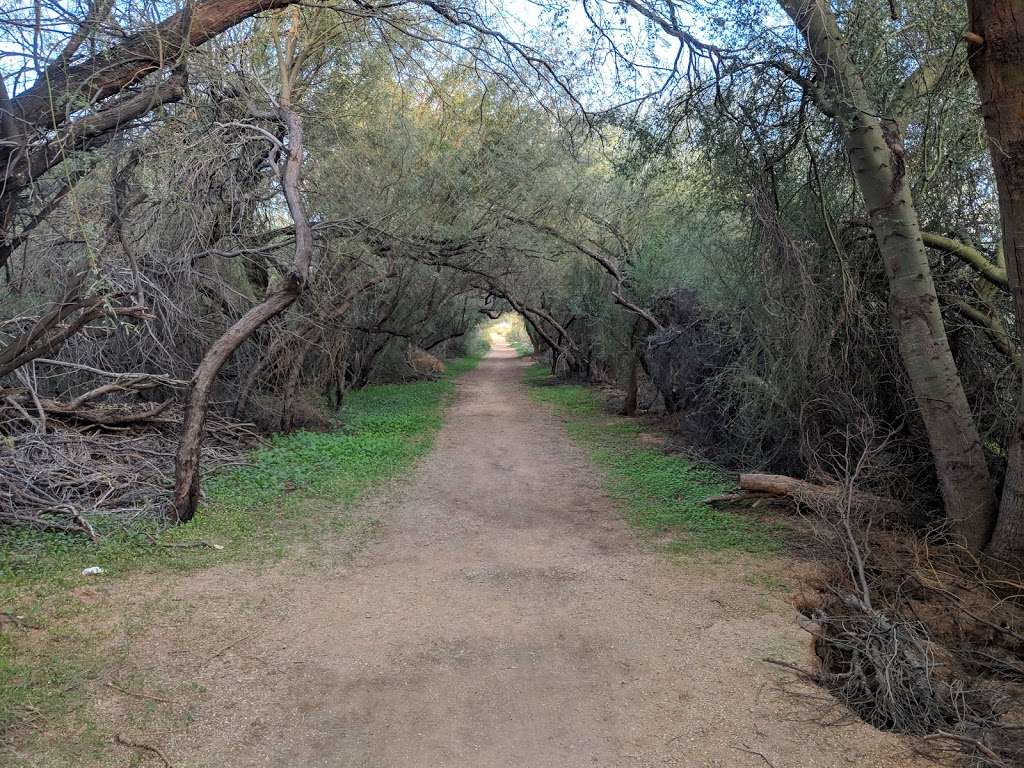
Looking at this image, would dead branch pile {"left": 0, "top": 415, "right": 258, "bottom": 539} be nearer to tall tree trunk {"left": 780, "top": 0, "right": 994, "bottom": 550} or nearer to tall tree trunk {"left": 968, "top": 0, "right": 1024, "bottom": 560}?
tall tree trunk {"left": 780, "top": 0, "right": 994, "bottom": 550}

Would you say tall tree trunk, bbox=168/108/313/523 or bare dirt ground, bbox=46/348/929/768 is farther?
tall tree trunk, bbox=168/108/313/523

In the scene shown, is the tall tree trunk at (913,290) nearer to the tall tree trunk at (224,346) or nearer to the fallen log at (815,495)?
the fallen log at (815,495)

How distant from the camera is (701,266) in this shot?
12500mm

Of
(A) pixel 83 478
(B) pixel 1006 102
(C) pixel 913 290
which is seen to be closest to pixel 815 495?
(C) pixel 913 290

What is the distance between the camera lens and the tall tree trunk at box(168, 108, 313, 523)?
738 cm

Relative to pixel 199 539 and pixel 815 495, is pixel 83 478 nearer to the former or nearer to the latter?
pixel 199 539

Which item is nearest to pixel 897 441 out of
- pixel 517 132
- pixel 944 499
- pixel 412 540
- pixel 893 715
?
pixel 944 499

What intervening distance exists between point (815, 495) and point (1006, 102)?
3833 millimetres

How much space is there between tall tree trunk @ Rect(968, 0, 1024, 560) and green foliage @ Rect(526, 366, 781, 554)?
2.59 m

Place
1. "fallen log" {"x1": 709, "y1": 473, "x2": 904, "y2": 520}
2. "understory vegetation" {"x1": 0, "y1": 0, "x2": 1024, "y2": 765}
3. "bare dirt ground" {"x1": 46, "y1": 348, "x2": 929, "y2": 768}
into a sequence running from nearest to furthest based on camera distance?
"bare dirt ground" {"x1": 46, "y1": 348, "x2": 929, "y2": 768} → "understory vegetation" {"x1": 0, "y1": 0, "x2": 1024, "y2": 765} → "fallen log" {"x1": 709, "y1": 473, "x2": 904, "y2": 520}

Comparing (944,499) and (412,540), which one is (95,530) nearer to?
(412,540)

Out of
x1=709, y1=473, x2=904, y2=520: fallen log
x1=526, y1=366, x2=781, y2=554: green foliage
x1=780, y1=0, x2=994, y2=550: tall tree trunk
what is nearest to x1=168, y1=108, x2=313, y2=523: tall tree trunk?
x1=526, y1=366, x2=781, y2=554: green foliage

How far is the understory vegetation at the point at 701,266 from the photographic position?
17.3 feet

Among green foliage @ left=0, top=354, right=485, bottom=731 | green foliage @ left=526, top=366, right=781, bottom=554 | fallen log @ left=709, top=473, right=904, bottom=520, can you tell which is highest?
fallen log @ left=709, top=473, right=904, bottom=520
